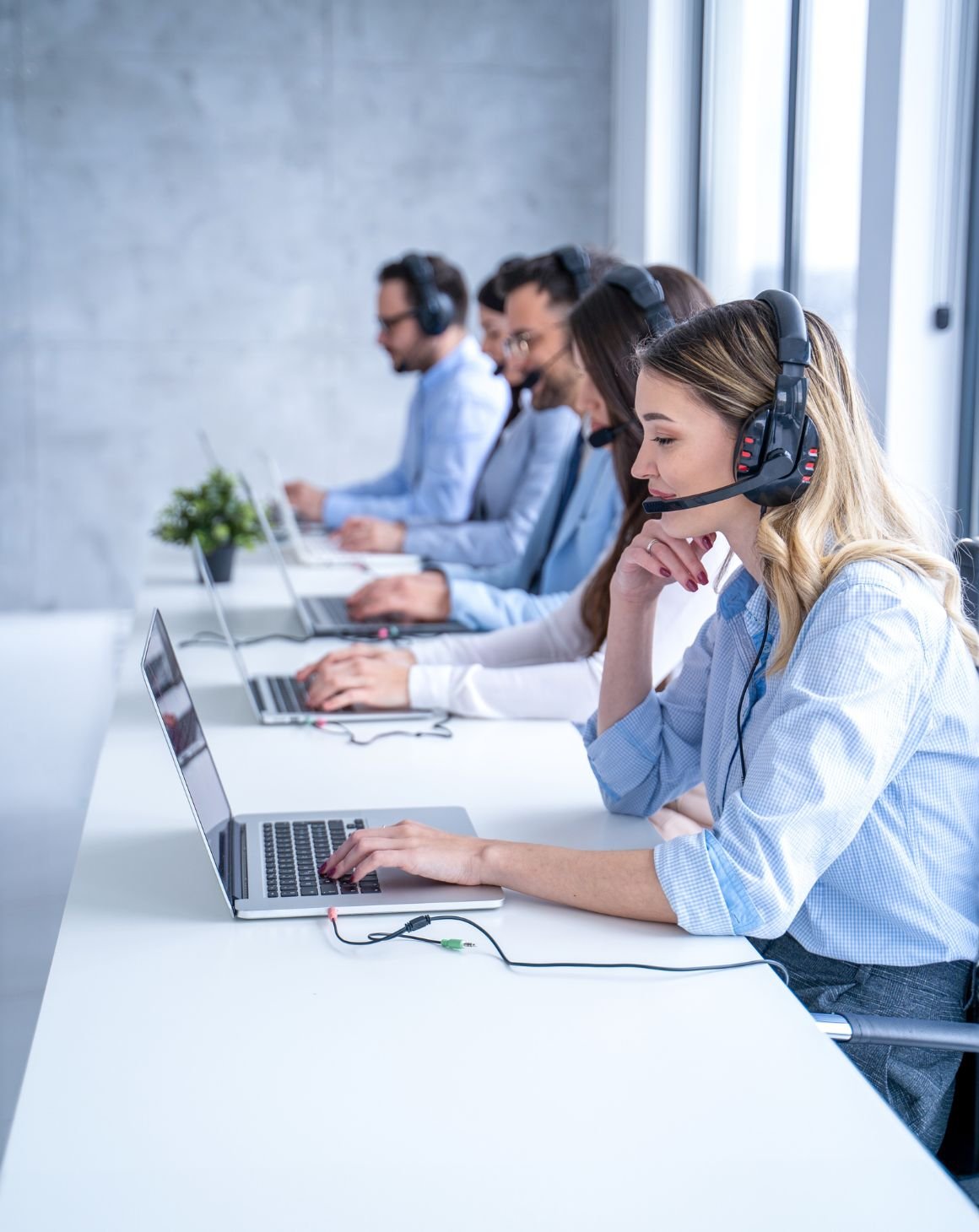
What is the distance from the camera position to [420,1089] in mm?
959

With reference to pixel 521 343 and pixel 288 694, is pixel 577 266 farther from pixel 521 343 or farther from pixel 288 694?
pixel 288 694

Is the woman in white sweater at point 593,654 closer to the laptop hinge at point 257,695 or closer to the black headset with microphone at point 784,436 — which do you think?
the laptop hinge at point 257,695

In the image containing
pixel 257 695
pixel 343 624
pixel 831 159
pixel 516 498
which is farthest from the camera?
pixel 516 498

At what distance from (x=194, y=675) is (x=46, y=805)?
1268 millimetres

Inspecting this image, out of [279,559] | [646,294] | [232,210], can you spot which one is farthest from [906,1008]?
[232,210]

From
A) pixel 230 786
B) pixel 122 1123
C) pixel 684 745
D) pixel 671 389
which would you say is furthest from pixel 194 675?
pixel 122 1123

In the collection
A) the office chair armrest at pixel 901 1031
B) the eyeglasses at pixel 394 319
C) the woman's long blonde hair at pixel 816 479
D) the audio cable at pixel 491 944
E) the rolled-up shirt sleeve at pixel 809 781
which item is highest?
Result: the eyeglasses at pixel 394 319

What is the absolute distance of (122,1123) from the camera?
0.91m

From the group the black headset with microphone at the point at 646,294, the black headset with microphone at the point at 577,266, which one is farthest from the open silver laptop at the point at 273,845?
the black headset with microphone at the point at 577,266

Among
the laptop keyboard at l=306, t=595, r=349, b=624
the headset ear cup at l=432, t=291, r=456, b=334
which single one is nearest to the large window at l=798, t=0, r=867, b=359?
the headset ear cup at l=432, t=291, r=456, b=334

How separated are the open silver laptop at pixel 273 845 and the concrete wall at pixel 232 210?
4065mm

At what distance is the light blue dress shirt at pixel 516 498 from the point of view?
10.6 feet

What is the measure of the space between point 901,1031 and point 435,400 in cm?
304

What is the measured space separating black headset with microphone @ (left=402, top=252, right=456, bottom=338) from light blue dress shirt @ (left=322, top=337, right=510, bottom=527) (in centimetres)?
9
